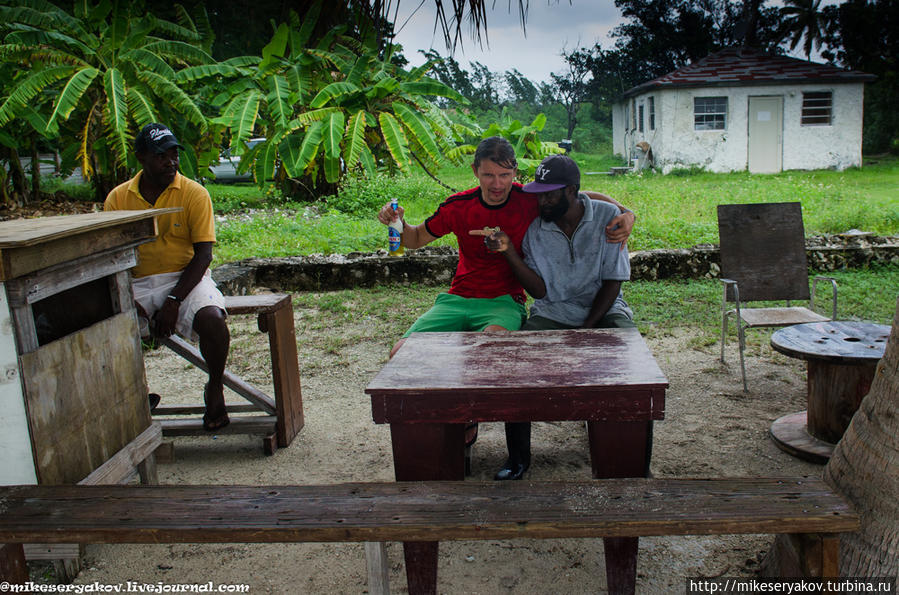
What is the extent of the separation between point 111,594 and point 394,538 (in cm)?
136

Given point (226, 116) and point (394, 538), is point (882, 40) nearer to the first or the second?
point (226, 116)

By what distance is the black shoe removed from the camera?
351 cm

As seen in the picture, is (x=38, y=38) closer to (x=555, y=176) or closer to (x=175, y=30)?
(x=175, y=30)

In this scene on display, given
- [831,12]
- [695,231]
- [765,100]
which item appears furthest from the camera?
[831,12]

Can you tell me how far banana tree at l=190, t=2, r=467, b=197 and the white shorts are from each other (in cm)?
607

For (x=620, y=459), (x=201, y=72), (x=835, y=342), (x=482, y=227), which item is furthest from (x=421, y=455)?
(x=201, y=72)

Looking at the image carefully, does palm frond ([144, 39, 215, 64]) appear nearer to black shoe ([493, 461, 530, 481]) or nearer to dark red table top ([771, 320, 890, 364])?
black shoe ([493, 461, 530, 481])

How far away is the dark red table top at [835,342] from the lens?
3.48m

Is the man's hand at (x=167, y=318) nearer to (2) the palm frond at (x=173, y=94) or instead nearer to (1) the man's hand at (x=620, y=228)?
(1) the man's hand at (x=620, y=228)

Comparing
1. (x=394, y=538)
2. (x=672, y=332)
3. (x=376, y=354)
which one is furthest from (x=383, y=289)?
(x=394, y=538)

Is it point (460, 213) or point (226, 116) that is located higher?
point (226, 116)

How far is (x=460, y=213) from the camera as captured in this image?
390 centimetres

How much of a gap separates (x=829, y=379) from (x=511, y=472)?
1.76 m

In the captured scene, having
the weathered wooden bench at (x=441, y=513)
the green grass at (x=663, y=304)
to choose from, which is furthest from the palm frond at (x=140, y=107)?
the weathered wooden bench at (x=441, y=513)
